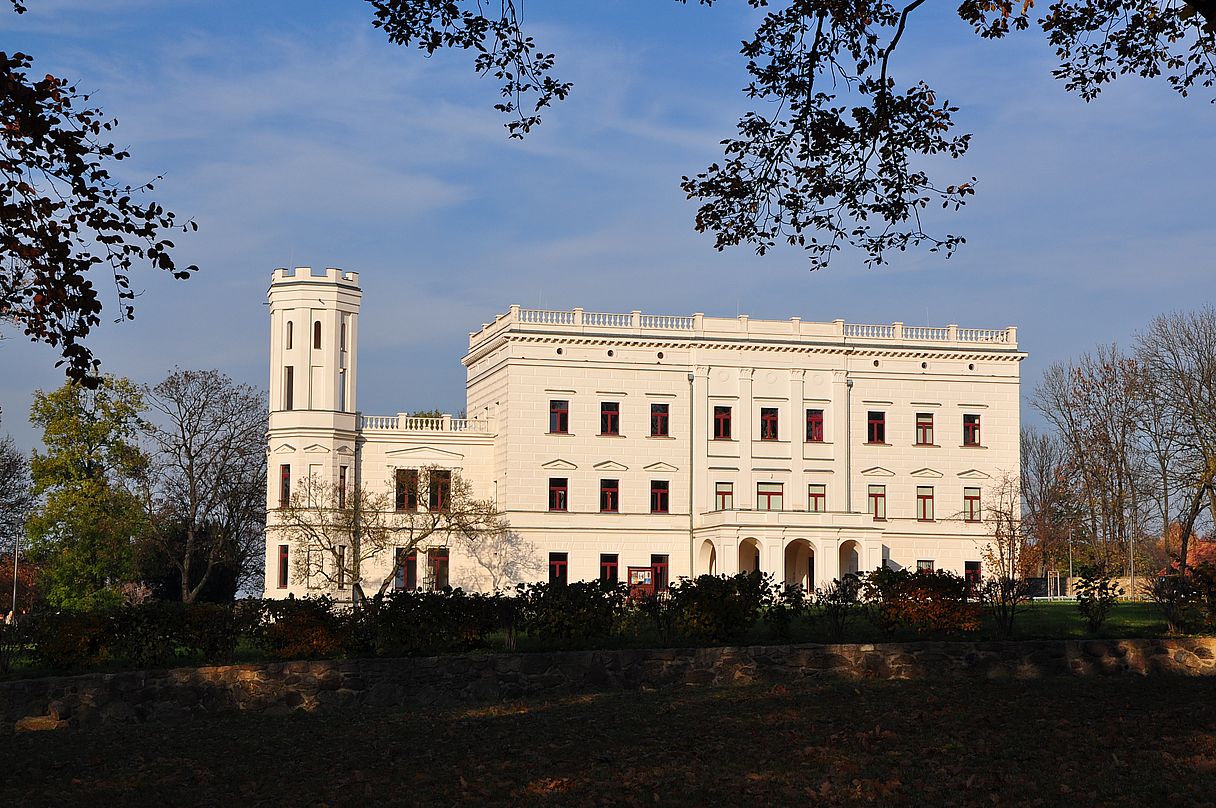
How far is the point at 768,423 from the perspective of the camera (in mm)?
57219

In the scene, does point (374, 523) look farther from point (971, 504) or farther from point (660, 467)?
point (971, 504)

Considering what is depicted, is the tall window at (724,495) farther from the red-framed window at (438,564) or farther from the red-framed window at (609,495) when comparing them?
the red-framed window at (438,564)

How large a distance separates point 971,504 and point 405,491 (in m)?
22.6

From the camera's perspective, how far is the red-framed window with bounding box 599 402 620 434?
55.9 meters

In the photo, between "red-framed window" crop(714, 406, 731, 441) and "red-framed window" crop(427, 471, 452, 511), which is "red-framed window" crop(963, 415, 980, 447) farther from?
"red-framed window" crop(427, 471, 452, 511)

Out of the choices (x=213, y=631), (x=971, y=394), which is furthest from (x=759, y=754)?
(x=971, y=394)

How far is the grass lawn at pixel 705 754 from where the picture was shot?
11.0 metres

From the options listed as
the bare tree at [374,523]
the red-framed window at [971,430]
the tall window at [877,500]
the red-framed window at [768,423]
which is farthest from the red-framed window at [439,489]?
the red-framed window at [971,430]

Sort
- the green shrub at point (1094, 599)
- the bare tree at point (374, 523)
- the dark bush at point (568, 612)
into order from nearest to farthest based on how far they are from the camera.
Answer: the dark bush at point (568, 612)
the green shrub at point (1094, 599)
the bare tree at point (374, 523)

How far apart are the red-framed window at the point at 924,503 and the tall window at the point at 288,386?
24.8 m

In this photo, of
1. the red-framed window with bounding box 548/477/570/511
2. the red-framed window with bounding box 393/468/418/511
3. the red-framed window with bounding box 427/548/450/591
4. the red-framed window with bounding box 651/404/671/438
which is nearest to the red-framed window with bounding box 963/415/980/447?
the red-framed window with bounding box 651/404/671/438

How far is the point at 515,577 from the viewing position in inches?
2152

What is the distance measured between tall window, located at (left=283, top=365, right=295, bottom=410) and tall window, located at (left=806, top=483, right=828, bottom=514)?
2025cm

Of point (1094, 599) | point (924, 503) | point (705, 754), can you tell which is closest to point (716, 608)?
point (1094, 599)
